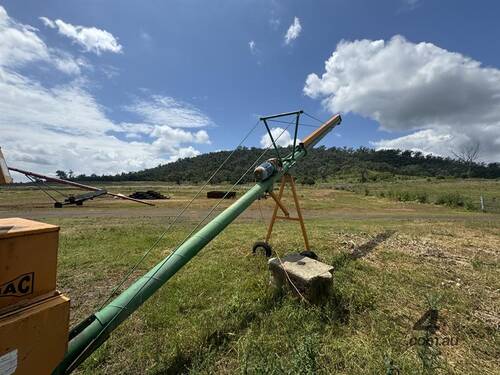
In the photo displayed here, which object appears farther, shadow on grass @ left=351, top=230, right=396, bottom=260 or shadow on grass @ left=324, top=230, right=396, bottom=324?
shadow on grass @ left=351, top=230, right=396, bottom=260

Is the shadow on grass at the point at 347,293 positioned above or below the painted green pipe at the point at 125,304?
below

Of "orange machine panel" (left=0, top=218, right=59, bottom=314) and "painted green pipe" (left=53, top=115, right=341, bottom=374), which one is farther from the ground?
"orange machine panel" (left=0, top=218, right=59, bottom=314)

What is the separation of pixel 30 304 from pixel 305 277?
11.0 feet

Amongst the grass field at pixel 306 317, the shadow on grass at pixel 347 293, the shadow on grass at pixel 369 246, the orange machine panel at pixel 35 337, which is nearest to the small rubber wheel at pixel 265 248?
the grass field at pixel 306 317

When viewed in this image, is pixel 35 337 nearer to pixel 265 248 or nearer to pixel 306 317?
pixel 306 317

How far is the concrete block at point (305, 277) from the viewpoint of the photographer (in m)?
4.11

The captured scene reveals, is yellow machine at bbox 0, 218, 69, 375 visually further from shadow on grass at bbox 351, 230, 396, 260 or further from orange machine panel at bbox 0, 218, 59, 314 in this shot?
shadow on grass at bbox 351, 230, 396, 260

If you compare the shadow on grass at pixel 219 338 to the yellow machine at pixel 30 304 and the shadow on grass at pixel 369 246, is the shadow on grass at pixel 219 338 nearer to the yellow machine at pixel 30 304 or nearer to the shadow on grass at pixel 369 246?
Result: the yellow machine at pixel 30 304

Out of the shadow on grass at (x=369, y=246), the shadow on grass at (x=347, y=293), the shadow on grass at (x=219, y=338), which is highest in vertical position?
the shadow on grass at (x=369, y=246)

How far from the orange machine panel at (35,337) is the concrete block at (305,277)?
3.09 m

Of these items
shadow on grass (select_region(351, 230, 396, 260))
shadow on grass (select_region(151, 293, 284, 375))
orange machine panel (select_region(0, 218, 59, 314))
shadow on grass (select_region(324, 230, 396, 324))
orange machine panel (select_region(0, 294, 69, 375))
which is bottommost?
shadow on grass (select_region(151, 293, 284, 375))

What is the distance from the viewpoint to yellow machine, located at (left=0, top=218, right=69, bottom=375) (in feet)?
6.15

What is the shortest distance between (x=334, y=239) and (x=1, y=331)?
25.8 ft

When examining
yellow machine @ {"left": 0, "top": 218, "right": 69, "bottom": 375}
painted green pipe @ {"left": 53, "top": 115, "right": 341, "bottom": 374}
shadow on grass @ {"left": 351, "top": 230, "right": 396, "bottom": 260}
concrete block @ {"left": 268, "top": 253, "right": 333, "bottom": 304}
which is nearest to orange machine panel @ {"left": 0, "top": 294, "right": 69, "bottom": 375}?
yellow machine @ {"left": 0, "top": 218, "right": 69, "bottom": 375}
